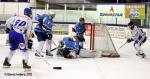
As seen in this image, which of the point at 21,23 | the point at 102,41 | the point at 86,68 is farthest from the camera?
the point at 102,41

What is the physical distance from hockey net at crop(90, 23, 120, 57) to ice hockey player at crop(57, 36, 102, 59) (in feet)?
2.38

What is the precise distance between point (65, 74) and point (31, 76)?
0.75 metres

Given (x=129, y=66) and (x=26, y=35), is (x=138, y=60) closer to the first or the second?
(x=129, y=66)

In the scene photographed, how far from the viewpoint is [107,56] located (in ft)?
38.2

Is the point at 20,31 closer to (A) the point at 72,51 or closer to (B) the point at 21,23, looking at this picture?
(B) the point at 21,23

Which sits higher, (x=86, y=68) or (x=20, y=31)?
(x=20, y=31)

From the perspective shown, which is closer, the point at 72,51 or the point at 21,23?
the point at 21,23

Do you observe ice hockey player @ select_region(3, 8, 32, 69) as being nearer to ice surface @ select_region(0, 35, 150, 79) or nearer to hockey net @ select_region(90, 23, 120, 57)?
ice surface @ select_region(0, 35, 150, 79)

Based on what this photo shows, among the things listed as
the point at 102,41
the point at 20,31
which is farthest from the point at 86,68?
the point at 102,41

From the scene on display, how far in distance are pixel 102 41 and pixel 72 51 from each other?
5.77 ft

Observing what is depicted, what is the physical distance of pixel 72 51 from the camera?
1095 cm

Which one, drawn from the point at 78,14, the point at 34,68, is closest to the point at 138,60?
the point at 34,68

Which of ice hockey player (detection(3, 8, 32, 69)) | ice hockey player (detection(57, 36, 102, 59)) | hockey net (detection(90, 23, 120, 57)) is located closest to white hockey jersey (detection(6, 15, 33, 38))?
ice hockey player (detection(3, 8, 32, 69))

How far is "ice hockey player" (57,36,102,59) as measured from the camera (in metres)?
10.9
